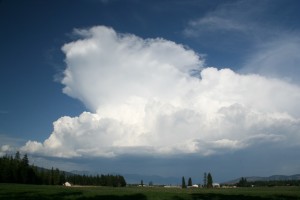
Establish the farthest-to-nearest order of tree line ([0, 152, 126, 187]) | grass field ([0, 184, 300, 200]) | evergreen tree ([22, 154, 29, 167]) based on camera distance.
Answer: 1. evergreen tree ([22, 154, 29, 167])
2. tree line ([0, 152, 126, 187])
3. grass field ([0, 184, 300, 200])

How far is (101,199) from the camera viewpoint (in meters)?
62.4

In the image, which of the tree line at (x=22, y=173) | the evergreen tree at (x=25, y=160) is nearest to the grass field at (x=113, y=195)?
the tree line at (x=22, y=173)

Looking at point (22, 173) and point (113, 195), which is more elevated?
point (22, 173)

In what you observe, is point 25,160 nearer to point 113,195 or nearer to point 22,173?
point 22,173

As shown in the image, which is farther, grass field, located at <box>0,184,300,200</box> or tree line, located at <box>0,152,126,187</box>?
tree line, located at <box>0,152,126,187</box>

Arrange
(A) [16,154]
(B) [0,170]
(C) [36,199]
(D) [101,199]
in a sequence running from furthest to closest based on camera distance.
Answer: (A) [16,154] < (B) [0,170] < (D) [101,199] < (C) [36,199]

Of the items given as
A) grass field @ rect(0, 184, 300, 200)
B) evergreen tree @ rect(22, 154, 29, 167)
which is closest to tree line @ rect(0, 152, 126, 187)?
evergreen tree @ rect(22, 154, 29, 167)

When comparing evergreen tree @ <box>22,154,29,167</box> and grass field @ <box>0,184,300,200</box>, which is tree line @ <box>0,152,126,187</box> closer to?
evergreen tree @ <box>22,154,29,167</box>

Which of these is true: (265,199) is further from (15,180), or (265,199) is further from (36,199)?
(15,180)

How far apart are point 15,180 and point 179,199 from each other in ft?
345

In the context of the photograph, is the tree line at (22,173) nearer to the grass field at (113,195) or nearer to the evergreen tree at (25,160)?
the evergreen tree at (25,160)

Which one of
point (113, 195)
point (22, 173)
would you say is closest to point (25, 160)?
point (22, 173)

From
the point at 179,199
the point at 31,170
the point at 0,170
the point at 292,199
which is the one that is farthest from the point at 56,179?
the point at 292,199

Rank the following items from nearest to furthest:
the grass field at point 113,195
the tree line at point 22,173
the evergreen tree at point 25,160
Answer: the grass field at point 113,195 → the tree line at point 22,173 → the evergreen tree at point 25,160
